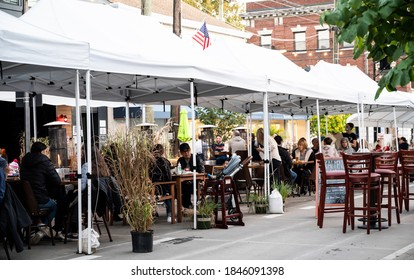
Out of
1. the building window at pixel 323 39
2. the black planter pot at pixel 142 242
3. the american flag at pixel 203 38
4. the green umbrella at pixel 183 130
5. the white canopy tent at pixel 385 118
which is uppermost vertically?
the building window at pixel 323 39

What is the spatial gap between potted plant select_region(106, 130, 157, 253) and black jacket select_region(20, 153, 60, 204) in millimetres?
1081

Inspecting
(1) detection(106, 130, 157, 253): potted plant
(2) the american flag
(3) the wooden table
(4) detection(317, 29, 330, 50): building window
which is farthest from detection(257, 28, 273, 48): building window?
(1) detection(106, 130, 157, 253): potted plant

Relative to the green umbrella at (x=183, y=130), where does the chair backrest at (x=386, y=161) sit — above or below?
below

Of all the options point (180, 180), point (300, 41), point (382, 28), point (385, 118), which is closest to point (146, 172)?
point (180, 180)

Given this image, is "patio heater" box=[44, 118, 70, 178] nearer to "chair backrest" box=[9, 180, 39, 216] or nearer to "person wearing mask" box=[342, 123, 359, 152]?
"person wearing mask" box=[342, 123, 359, 152]

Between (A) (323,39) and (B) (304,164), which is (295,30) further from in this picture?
(B) (304,164)

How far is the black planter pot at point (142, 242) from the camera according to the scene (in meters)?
10.4

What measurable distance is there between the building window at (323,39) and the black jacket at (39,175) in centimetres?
4720

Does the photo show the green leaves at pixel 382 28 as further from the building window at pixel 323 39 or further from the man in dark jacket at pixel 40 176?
the building window at pixel 323 39

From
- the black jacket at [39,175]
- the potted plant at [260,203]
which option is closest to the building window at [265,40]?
the potted plant at [260,203]

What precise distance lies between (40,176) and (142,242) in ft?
6.73

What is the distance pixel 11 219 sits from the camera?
31.3ft

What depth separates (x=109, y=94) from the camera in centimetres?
1744

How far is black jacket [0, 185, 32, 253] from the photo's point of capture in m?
9.52
